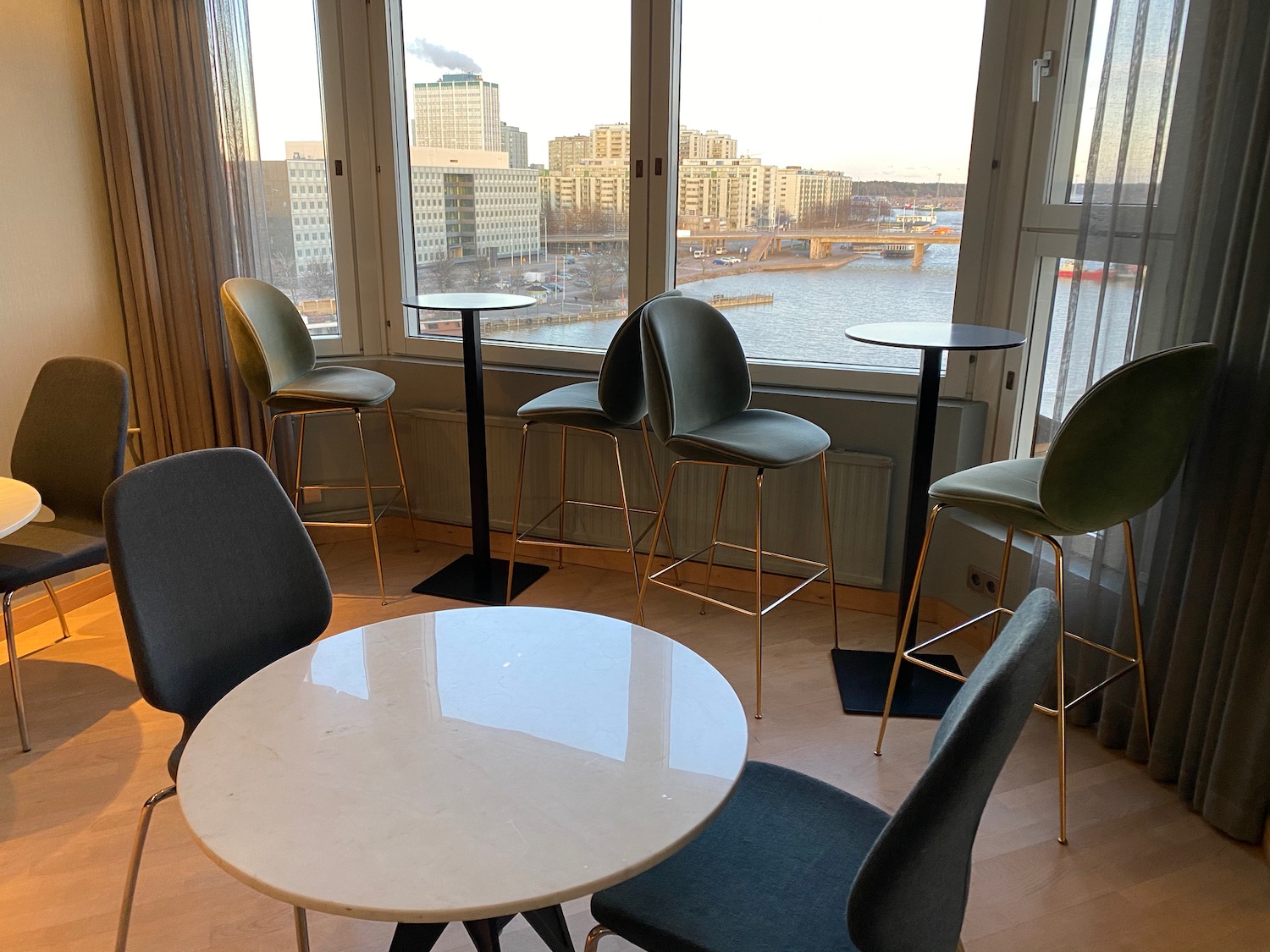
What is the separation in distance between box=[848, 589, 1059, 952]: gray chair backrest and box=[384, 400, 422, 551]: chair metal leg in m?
3.03

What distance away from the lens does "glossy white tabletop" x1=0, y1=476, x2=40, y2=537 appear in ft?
7.18

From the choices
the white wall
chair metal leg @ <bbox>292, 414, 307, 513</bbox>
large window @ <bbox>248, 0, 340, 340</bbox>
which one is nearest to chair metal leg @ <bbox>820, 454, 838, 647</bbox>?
chair metal leg @ <bbox>292, 414, 307, 513</bbox>

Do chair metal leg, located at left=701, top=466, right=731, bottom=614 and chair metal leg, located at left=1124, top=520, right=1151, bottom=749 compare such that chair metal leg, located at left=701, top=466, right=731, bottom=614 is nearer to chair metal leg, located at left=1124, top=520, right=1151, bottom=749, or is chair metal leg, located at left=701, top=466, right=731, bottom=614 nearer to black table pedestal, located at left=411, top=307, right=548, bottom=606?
black table pedestal, located at left=411, top=307, right=548, bottom=606

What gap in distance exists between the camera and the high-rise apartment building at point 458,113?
3.78 metres

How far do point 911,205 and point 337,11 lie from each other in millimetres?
2342

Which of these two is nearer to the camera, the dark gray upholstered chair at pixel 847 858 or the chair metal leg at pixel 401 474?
the dark gray upholstered chair at pixel 847 858

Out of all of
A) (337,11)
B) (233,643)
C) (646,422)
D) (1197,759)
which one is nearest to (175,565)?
(233,643)

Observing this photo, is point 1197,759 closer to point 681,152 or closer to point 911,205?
point 911,205

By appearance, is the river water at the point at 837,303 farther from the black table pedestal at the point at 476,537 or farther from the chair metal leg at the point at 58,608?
the chair metal leg at the point at 58,608

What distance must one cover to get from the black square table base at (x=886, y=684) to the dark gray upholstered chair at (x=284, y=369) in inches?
67.3

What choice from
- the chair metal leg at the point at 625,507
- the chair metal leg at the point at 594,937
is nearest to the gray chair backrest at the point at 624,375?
the chair metal leg at the point at 625,507

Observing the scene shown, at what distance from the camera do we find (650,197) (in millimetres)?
3580

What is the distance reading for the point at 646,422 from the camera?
3.60m

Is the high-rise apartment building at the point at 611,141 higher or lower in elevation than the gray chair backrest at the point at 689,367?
higher
